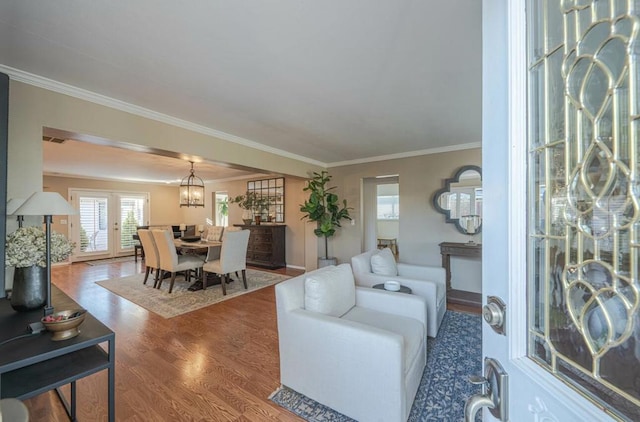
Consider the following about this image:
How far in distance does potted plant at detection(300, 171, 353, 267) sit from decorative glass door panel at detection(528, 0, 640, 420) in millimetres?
4685

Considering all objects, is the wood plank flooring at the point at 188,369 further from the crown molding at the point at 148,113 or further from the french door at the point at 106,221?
the french door at the point at 106,221

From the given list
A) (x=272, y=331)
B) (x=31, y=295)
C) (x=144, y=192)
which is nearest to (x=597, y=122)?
(x=31, y=295)

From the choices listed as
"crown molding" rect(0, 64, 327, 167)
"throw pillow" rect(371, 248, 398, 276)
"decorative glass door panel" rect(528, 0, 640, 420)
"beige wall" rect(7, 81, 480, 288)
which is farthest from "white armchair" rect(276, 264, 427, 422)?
"crown molding" rect(0, 64, 327, 167)

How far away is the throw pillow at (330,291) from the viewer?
6.58ft

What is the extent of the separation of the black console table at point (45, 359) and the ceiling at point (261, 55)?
177 cm

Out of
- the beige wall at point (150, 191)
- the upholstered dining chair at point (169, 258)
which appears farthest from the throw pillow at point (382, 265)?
the beige wall at point (150, 191)

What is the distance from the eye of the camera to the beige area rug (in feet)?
12.3

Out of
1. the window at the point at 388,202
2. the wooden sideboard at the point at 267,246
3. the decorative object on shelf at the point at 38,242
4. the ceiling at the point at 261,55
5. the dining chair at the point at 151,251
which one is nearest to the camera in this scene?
the ceiling at the point at 261,55

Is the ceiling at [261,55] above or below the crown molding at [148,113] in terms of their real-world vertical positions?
above

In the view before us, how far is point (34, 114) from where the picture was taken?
216 centimetres

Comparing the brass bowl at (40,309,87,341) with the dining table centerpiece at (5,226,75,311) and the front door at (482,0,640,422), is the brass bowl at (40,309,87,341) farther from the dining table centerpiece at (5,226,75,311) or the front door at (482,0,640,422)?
the front door at (482,0,640,422)

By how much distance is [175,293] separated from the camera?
Result: 4.35 metres

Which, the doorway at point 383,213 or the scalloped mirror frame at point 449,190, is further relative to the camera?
the doorway at point 383,213

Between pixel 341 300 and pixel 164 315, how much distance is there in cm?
258
